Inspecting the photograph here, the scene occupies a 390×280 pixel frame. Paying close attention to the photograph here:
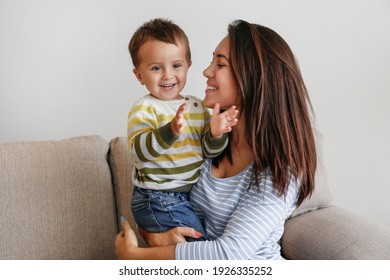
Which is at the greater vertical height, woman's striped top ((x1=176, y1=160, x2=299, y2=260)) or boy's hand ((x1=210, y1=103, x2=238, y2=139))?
boy's hand ((x1=210, y1=103, x2=238, y2=139))

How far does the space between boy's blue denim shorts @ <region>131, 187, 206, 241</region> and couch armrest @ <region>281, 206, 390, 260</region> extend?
1.57 ft

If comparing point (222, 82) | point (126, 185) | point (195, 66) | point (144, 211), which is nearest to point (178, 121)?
point (222, 82)

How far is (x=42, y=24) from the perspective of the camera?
220cm

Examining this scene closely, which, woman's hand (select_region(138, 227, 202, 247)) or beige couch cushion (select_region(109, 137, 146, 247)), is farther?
beige couch cushion (select_region(109, 137, 146, 247))

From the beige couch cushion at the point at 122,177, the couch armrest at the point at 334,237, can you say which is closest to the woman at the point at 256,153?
the couch armrest at the point at 334,237

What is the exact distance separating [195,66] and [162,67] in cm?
88

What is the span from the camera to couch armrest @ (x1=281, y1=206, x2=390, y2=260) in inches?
66.5

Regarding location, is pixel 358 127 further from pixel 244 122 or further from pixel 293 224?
pixel 244 122

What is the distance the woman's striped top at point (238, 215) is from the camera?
1.41m

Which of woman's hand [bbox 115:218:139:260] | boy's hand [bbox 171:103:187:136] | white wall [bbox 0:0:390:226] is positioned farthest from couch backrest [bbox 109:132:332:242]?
boy's hand [bbox 171:103:187:136]

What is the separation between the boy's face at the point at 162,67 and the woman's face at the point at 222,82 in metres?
0.09

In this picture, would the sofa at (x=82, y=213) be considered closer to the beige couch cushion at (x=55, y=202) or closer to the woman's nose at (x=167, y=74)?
the beige couch cushion at (x=55, y=202)

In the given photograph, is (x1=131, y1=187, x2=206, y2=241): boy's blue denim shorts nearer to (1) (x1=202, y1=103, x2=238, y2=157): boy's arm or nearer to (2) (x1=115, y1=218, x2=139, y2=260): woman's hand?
(2) (x1=115, y1=218, x2=139, y2=260): woman's hand
